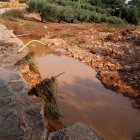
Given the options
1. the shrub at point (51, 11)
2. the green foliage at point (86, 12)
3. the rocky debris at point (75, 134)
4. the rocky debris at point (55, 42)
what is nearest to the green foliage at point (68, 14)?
the green foliage at point (86, 12)

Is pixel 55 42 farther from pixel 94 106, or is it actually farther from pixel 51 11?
pixel 94 106

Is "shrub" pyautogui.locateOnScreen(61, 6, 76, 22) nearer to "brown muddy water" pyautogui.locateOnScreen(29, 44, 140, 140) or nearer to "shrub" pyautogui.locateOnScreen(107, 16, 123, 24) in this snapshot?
"shrub" pyautogui.locateOnScreen(107, 16, 123, 24)

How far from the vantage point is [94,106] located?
10578mm

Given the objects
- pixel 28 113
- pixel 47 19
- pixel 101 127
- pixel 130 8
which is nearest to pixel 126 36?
pixel 47 19

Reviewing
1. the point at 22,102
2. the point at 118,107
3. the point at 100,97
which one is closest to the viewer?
the point at 22,102

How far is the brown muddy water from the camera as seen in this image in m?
9.19

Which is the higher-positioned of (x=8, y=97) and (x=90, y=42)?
(x=8, y=97)

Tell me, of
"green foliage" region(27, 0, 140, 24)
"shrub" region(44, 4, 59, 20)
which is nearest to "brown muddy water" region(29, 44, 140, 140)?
"shrub" region(44, 4, 59, 20)

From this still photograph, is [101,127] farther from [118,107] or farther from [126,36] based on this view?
[126,36]

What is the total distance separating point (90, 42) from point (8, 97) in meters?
12.7

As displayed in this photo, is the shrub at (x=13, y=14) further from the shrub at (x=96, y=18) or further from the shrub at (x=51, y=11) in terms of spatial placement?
the shrub at (x=96, y=18)

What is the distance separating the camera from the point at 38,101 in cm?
866

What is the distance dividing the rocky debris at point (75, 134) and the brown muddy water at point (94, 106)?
5.79 ft

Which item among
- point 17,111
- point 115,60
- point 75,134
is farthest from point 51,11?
point 75,134
